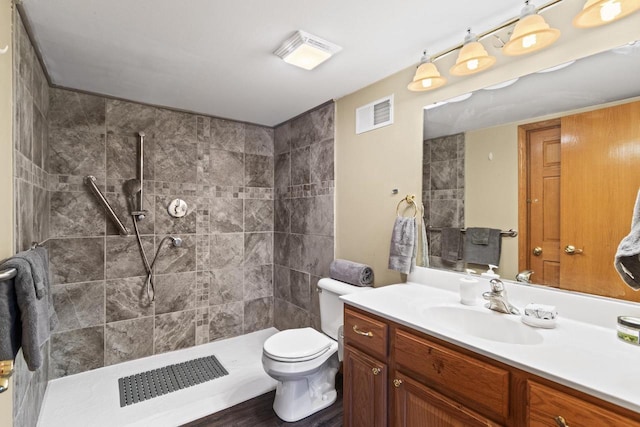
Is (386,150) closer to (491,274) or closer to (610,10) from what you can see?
(491,274)

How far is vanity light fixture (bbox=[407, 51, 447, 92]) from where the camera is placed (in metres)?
1.66

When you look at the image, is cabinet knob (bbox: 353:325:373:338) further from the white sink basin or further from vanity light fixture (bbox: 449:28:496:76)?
vanity light fixture (bbox: 449:28:496:76)

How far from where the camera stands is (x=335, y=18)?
4.76 feet

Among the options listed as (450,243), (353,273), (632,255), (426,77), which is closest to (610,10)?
(426,77)

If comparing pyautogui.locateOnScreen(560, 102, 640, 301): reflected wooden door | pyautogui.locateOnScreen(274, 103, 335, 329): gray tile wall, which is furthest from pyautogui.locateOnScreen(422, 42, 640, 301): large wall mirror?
pyautogui.locateOnScreen(274, 103, 335, 329): gray tile wall

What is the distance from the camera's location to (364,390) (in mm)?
1441

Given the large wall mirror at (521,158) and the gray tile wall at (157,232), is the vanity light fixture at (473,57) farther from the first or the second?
the gray tile wall at (157,232)

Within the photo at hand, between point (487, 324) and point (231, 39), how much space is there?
1925 mm

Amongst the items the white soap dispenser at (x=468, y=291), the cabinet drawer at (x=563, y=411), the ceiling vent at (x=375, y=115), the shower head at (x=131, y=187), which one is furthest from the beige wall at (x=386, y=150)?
the shower head at (x=131, y=187)

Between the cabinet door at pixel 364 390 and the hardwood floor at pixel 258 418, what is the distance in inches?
17.2

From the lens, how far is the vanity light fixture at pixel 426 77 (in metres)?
1.66

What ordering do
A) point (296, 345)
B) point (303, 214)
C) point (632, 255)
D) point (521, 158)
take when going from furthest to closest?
point (303, 214) < point (296, 345) < point (521, 158) < point (632, 255)

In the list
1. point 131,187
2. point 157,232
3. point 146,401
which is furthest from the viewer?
point 157,232

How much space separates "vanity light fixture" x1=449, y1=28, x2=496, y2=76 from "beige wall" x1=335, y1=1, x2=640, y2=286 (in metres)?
0.09
